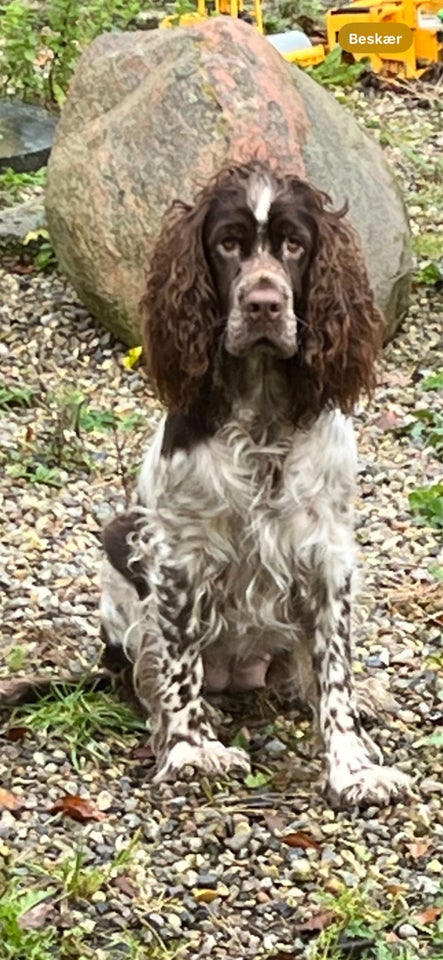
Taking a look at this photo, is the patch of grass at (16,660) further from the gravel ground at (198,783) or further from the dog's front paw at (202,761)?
the dog's front paw at (202,761)

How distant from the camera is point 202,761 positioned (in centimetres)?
493

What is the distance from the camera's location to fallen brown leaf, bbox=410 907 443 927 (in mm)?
4273

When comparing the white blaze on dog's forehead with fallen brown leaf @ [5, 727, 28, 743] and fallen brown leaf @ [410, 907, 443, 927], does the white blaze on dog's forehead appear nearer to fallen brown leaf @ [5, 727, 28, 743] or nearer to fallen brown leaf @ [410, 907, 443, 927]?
fallen brown leaf @ [5, 727, 28, 743]

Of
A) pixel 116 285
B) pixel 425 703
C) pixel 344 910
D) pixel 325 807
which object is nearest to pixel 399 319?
pixel 116 285

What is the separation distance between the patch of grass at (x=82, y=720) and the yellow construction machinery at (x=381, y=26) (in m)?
6.27

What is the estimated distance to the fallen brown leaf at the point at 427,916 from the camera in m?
4.27

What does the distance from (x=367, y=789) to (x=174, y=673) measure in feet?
2.07

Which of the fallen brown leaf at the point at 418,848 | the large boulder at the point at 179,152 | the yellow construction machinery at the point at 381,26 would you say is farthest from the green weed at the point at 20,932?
the yellow construction machinery at the point at 381,26

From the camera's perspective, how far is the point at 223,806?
4.78 meters

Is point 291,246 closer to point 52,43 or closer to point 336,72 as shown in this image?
point 52,43

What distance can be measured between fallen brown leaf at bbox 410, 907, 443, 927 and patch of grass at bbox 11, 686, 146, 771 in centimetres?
104

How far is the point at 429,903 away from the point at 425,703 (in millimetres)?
1040

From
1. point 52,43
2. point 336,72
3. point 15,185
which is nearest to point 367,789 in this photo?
point 15,185

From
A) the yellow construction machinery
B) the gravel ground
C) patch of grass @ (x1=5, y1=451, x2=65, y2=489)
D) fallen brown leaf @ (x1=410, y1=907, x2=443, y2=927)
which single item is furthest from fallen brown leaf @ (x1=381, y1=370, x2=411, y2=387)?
fallen brown leaf @ (x1=410, y1=907, x2=443, y2=927)
